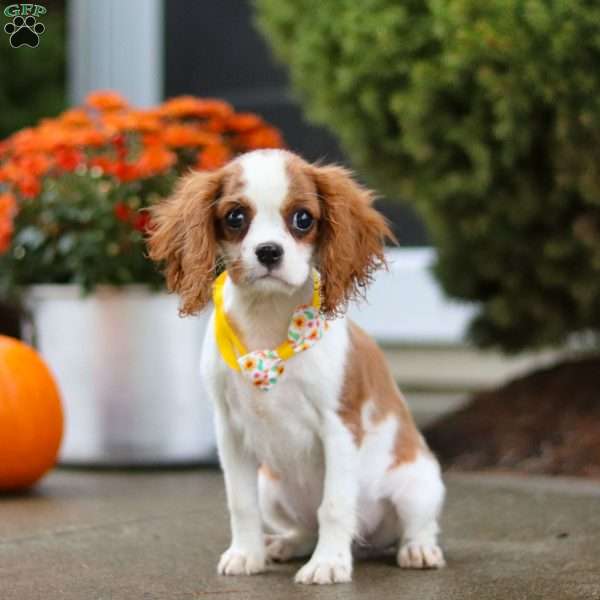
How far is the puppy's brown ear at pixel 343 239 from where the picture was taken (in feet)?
10.3

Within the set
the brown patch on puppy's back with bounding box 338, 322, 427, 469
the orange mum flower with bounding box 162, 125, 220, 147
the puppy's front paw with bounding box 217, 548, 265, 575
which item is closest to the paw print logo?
the orange mum flower with bounding box 162, 125, 220, 147

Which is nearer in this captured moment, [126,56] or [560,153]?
[560,153]

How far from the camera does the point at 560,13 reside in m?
4.51

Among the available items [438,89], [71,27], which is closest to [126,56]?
[71,27]

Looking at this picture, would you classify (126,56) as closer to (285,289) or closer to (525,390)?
(525,390)

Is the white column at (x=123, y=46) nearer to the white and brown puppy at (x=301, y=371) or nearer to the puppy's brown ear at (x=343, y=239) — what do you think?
the white and brown puppy at (x=301, y=371)

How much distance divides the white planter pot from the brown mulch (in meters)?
1.13

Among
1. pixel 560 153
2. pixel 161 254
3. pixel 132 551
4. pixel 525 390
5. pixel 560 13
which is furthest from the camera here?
pixel 525 390

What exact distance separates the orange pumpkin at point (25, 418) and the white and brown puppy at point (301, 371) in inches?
59.2

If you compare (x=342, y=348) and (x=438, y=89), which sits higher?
(x=438, y=89)

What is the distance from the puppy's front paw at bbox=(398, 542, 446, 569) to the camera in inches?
130

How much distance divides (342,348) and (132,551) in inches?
35.6

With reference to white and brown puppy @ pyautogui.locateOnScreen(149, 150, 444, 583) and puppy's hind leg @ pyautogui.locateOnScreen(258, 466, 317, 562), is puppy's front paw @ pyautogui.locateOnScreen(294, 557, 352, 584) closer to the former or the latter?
white and brown puppy @ pyautogui.locateOnScreen(149, 150, 444, 583)

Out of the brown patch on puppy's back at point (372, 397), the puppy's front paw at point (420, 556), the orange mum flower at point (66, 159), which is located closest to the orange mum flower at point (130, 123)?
the orange mum flower at point (66, 159)
